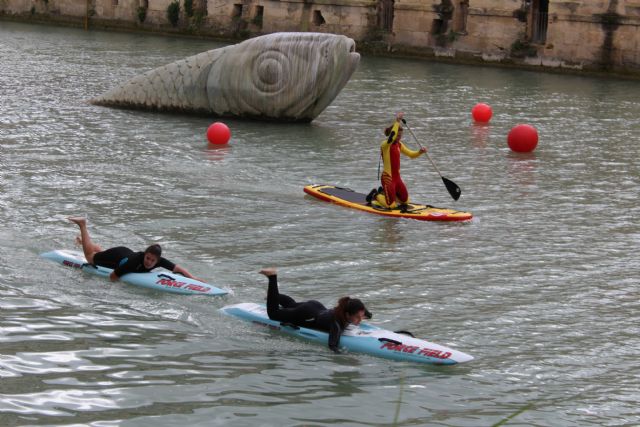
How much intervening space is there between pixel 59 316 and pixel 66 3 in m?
38.9

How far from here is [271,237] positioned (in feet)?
47.5

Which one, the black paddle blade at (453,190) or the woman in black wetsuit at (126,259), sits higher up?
the black paddle blade at (453,190)

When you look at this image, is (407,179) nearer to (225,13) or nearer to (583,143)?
(583,143)

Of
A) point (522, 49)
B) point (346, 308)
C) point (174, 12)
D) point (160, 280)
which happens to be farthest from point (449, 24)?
point (346, 308)

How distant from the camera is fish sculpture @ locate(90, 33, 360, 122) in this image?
23.2 metres

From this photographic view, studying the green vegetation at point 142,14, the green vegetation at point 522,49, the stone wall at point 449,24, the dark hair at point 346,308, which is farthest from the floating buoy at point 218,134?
the green vegetation at point 142,14

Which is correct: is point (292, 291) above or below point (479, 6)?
below

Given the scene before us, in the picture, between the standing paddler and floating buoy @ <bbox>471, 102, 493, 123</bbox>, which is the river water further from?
the standing paddler

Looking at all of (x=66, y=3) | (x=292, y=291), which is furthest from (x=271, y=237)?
(x=66, y=3)

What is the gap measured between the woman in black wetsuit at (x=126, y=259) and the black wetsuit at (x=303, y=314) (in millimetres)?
1487

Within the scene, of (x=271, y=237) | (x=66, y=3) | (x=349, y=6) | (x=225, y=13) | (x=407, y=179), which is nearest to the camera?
(x=271, y=237)

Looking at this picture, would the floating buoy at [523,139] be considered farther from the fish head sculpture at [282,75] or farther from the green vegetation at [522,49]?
the green vegetation at [522,49]

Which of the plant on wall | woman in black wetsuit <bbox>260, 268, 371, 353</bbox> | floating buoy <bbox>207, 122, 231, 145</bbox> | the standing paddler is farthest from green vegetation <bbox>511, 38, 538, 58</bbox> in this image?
woman in black wetsuit <bbox>260, 268, 371, 353</bbox>

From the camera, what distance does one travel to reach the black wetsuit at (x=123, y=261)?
40.6 feet
